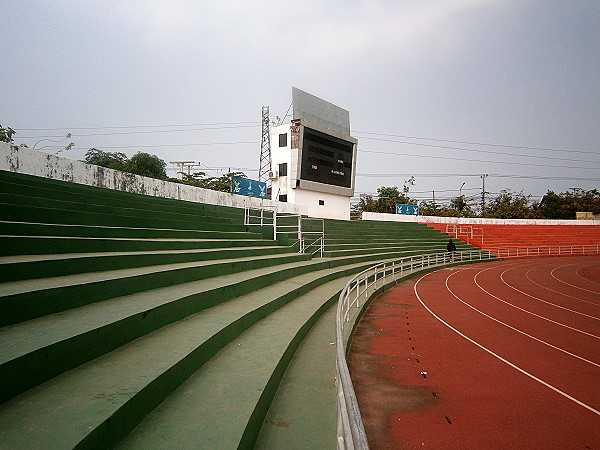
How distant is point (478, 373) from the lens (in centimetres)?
548

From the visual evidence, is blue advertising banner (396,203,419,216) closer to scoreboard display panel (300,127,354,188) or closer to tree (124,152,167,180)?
scoreboard display panel (300,127,354,188)

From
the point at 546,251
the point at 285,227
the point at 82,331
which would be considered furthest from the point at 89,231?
the point at 546,251

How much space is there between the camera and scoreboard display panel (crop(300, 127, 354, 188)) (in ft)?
80.8

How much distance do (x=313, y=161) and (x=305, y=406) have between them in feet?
74.0

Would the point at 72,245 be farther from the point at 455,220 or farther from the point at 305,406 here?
the point at 455,220

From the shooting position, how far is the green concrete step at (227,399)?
2363mm

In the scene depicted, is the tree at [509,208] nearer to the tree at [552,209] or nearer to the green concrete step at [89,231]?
the tree at [552,209]

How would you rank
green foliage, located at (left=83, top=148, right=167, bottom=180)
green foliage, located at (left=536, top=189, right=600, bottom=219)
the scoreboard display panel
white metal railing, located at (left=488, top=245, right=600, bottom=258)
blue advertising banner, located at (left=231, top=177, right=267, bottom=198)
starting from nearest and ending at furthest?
blue advertising banner, located at (left=231, top=177, right=267, bottom=198) < the scoreboard display panel < white metal railing, located at (left=488, top=245, right=600, bottom=258) < green foliage, located at (left=83, top=148, right=167, bottom=180) < green foliage, located at (left=536, top=189, right=600, bottom=219)

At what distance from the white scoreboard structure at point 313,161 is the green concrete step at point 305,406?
19.8 m

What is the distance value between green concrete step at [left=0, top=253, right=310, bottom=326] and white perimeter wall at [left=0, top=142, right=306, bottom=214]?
5.13m

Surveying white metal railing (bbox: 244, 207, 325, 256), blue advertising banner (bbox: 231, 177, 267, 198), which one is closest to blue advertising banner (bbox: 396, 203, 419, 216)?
blue advertising banner (bbox: 231, 177, 267, 198)

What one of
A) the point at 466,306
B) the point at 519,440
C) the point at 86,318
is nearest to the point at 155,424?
the point at 86,318

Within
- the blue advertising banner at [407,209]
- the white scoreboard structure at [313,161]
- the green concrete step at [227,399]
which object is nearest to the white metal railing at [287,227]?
the white scoreboard structure at [313,161]

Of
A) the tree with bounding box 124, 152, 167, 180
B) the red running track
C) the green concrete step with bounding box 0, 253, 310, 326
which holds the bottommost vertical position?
the red running track
